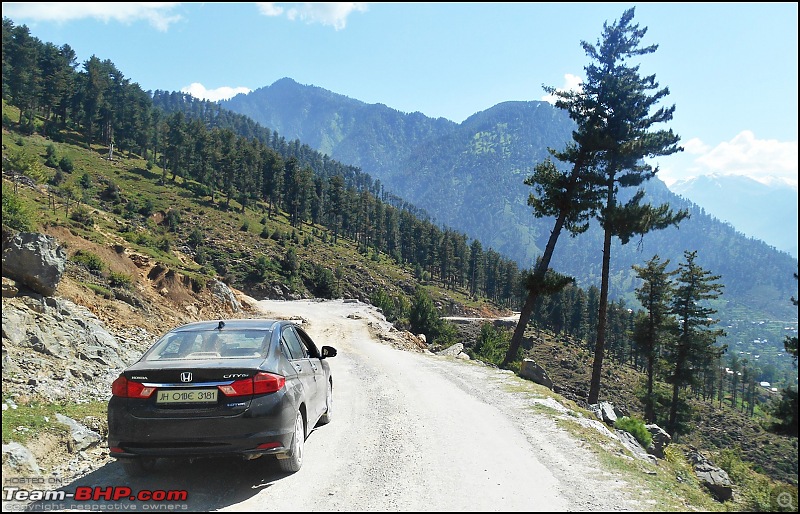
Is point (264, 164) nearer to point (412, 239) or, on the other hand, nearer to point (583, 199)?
point (412, 239)

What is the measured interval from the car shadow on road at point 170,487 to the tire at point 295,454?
5.4 inches

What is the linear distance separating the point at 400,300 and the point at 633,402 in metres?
43.9

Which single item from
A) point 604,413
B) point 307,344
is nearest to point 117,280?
point 307,344

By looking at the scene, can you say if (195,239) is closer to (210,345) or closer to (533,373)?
(533,373)

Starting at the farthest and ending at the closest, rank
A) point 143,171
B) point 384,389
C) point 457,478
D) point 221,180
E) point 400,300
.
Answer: point 221,180
point 143,171
point 400,300
point 384,389
point 457,478

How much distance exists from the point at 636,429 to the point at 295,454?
12644 mm

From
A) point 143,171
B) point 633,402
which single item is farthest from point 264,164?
point 633,402

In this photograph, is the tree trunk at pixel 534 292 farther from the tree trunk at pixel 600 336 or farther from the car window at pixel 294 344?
the car window at pixel 294 344

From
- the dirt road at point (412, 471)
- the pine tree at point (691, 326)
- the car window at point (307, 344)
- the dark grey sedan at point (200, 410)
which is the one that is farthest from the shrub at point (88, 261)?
the pine tree at point (691, 326)

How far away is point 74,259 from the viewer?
17906 millimetres

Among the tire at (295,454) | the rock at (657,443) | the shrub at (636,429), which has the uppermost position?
the tire at (295,454)

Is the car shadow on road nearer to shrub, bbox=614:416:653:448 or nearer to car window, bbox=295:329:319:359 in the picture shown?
car window, bbox=295:329:319:359

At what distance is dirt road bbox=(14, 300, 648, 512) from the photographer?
5348mm

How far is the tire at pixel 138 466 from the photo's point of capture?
5.72 meters
